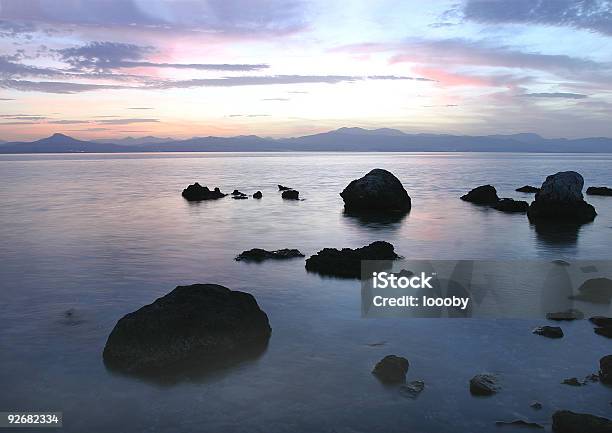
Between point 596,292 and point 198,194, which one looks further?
point 198,194

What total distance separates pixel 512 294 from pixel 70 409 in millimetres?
14513

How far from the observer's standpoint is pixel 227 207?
4925cm

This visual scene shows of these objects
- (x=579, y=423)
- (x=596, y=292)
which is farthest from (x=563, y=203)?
(x=579, y=423)

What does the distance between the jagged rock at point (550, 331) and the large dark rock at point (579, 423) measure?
509cm

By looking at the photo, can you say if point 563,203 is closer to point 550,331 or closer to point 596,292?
point 596,292

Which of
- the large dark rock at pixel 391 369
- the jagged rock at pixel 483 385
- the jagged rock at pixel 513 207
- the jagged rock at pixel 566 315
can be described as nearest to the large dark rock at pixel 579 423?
the jagged rock at pixel 483 385

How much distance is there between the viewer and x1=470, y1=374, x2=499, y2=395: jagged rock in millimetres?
11406

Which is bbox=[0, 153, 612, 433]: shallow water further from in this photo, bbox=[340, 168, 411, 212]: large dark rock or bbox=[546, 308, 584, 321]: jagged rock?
bbox=[340, 168, 411, 212]: large dark rock

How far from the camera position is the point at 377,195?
43.7m

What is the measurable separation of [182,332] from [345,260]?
10604mm

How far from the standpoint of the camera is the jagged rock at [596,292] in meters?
17.9

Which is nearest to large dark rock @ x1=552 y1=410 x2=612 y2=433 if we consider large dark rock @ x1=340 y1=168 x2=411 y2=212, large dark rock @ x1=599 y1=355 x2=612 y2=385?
large dark rock @ x1=599 y1=355 x2=612 y2=385

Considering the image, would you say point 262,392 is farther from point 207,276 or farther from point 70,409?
point 207,276

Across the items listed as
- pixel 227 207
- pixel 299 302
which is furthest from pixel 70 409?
pixel 227 207
